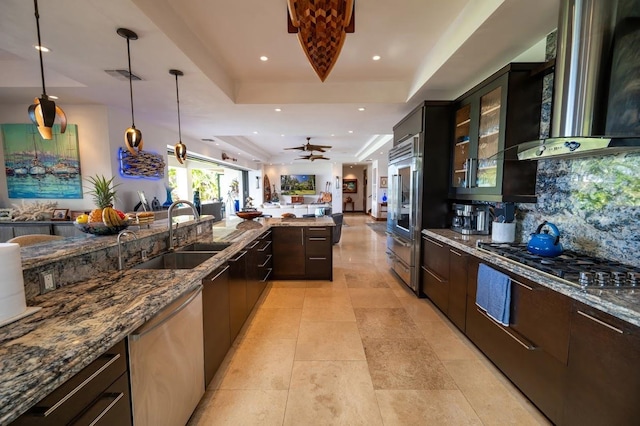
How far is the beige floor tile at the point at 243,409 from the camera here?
1.65m

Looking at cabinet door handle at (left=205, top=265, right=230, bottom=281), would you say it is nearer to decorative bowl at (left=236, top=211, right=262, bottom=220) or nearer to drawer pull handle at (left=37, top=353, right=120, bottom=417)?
drawer pull handle at (left=37, top=353, right=120, bottom=417)

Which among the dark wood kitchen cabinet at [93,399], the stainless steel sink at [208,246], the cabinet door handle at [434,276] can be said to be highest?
the stainless steel sink at [208,246]

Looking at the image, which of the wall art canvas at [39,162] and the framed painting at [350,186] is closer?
the wall art canvas at [39,162]

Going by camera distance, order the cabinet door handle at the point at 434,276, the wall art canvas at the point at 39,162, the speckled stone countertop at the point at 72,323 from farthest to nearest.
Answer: the wall art canvas at the point at 39,162 < the cabinet door handle at the point at 434,276 < the speckled stone countertop at the point at 72,323

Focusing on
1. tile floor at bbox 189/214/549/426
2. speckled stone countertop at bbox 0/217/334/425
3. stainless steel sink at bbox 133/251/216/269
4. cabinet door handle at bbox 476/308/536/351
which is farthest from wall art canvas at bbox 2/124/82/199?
cabinet door handle at bbox 476/308/536/351

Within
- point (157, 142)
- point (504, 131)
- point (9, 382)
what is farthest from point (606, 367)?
point (157, 142)

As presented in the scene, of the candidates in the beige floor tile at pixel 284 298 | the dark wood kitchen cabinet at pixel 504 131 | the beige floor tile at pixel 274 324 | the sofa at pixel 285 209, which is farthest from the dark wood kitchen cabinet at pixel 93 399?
the sofa at pixel 285 209

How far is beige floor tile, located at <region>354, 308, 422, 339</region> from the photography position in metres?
2.59

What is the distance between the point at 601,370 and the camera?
1.27 meters

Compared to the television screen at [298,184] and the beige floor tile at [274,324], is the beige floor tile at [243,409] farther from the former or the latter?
the television screen at [298,184]

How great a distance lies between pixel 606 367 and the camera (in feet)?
4.10

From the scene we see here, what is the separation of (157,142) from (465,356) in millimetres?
6143

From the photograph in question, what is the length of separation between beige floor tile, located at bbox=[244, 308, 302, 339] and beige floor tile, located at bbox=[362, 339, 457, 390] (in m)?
0.78

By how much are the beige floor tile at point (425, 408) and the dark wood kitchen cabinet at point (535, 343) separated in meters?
0.42
